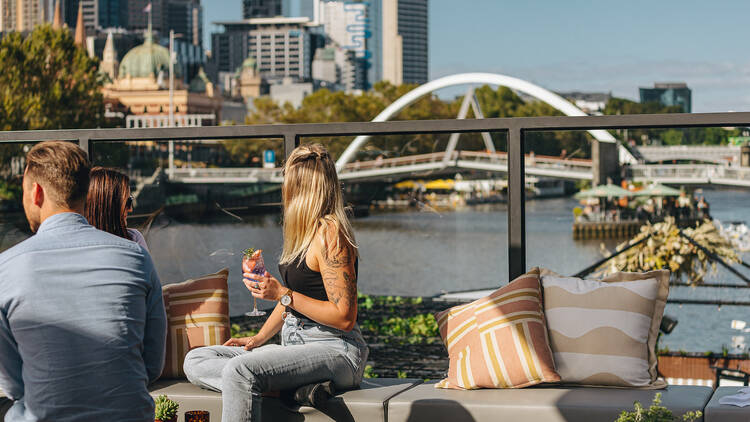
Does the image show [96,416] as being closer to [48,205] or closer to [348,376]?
[48,205]

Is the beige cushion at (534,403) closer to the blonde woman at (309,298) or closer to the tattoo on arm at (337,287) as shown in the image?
the blonde woman at (309,298)

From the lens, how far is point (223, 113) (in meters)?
116

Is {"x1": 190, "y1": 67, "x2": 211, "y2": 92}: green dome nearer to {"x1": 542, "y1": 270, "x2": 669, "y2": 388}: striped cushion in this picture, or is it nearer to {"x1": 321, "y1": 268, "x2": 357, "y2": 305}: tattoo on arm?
{"x1": 542, "y1": 270, "x2": 669, "y2": 388}: striped cushion

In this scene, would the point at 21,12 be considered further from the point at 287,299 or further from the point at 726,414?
the point at 726,414

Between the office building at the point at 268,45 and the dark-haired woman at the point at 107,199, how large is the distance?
178m

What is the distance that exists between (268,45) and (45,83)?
143 meters

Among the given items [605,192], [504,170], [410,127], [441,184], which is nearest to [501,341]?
[410,127]

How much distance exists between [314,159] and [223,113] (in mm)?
115748

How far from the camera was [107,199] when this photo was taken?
2.86 metres

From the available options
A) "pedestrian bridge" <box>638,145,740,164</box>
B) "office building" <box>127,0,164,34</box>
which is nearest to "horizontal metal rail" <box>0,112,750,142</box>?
"pedestrian bridge" <box>638,145,740,164</box>

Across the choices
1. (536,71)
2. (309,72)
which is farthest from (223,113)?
(309,72)

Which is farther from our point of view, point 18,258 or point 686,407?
point 686,407

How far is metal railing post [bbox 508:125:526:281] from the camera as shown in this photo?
3.32 metres

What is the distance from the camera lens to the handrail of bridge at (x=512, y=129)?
315 centimetres
